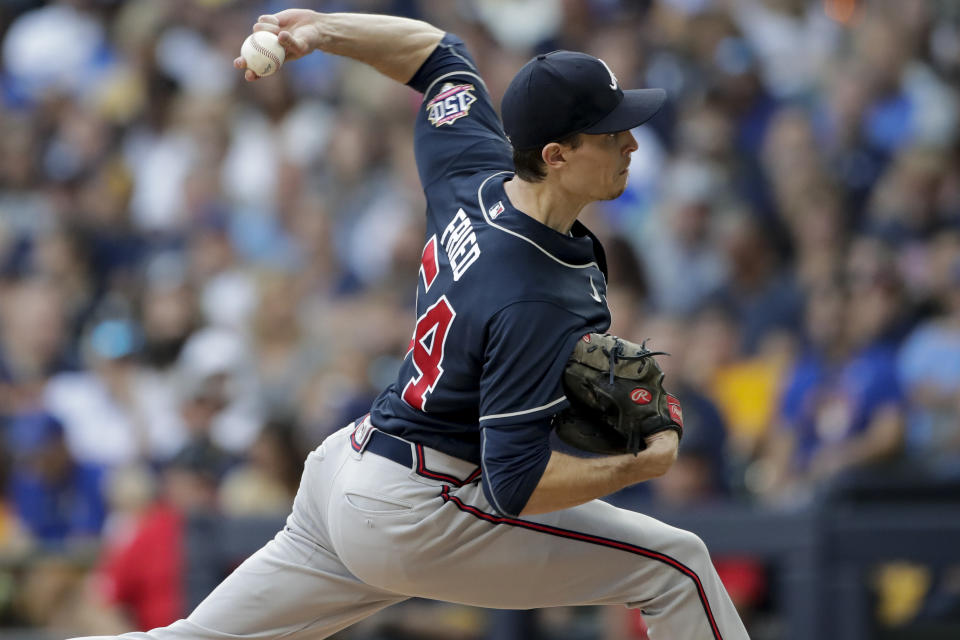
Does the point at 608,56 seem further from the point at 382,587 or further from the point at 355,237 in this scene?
the point at 382,587

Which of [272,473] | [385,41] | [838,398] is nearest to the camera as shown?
[385,41]

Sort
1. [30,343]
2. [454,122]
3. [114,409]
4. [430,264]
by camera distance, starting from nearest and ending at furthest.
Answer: [430,264]
[454,122]
[114,409]
[30,343]

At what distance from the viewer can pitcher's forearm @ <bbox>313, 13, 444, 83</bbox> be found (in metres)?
4.08

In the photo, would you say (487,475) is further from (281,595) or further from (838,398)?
(838,398)

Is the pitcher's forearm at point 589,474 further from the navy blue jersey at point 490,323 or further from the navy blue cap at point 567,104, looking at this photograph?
the navy blue cap at point 567,104

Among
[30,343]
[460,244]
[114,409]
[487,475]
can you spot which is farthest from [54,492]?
[487,475]

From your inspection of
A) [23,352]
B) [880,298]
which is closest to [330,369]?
[23,352]

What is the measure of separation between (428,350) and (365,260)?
5.80 m

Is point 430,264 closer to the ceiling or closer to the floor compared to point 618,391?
closer to the ceiling

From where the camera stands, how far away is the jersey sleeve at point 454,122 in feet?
13.0

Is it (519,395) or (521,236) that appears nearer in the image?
(519,395)

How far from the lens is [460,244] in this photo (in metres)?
3.63

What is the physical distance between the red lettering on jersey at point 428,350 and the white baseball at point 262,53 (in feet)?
2.47

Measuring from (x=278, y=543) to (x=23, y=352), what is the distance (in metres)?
5.92
